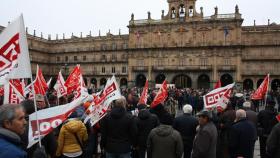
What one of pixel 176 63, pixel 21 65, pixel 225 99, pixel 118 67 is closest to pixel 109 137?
pixel 21 65

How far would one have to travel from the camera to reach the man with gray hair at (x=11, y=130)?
302cm

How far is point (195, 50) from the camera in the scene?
173 ft

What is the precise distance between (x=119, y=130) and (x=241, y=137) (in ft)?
8.92

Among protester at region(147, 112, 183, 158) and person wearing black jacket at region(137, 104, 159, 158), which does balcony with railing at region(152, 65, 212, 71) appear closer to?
person wearing black jacket at region(137, 104, 159, 158)

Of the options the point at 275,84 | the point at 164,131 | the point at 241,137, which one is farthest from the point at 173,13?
the point at 164,131

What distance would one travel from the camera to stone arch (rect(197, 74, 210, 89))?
52.9 metres

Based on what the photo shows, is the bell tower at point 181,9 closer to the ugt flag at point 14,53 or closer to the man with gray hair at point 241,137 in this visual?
the man with gray hair at point 241,137

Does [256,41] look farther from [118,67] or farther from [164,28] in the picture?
[118,67]

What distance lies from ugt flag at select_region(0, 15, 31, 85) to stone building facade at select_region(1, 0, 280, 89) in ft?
148

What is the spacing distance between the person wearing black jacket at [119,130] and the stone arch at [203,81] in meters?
46.6

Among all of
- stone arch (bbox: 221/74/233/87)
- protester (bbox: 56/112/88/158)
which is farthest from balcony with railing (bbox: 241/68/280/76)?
protester (bbox: 56/112/88/158)

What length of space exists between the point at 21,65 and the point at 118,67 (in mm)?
55471

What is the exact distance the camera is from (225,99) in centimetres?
1001

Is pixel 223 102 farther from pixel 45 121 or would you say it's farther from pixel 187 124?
pixel 45 121
